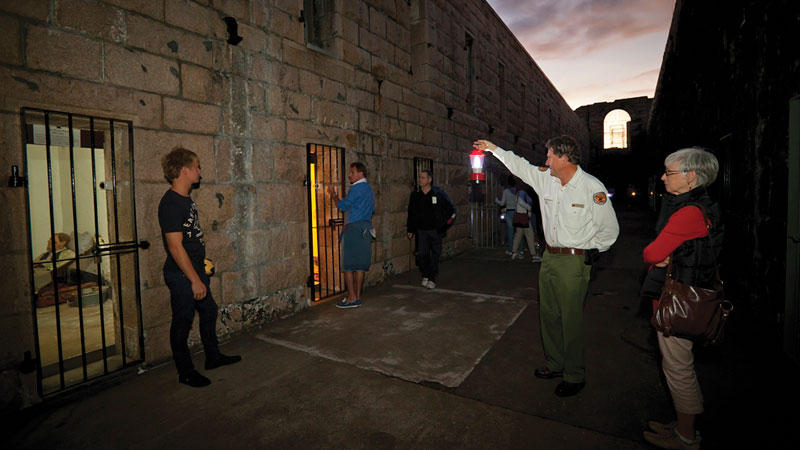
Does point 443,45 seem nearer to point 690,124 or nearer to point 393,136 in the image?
Answer: point 393,136

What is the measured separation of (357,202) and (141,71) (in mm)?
2565

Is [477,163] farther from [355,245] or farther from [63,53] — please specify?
[63,53]

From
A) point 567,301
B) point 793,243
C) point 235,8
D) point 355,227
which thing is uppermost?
point 235,8

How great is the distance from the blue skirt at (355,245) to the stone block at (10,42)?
3.31m

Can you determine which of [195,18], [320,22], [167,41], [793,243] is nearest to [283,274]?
[167,41]

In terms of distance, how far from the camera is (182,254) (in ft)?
9.69

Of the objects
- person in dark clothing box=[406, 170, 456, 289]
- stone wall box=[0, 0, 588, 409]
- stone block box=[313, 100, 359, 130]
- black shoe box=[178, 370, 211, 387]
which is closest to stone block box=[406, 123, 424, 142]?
stone wall box=[0, 0, 588, 409]

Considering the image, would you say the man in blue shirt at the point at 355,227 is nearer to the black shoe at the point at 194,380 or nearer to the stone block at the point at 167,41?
the stone block at the point at 167,41

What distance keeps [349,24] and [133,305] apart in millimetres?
4567

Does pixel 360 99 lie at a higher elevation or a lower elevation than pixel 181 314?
higher

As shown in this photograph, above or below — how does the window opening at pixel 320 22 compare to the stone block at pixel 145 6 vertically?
above

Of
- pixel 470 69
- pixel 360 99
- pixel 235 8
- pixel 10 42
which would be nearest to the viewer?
pixel 10 42

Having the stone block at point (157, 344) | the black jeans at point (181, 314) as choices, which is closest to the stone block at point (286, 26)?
the black jeans at point (181, 314)

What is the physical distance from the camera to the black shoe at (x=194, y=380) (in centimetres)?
311
